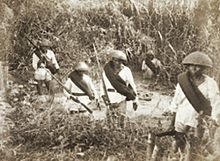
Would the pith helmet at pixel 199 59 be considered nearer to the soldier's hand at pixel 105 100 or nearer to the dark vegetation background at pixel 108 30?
the dark vegetation background at pixel 108 30

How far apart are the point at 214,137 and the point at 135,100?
0.30 meters

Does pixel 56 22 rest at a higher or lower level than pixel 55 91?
higher

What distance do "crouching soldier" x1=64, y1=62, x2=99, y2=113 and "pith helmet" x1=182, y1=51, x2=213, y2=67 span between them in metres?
0.34

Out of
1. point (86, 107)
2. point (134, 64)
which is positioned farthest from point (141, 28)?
point (86, 107)

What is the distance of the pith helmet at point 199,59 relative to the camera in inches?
131

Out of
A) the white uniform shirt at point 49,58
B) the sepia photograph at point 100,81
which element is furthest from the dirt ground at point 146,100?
the white uniform shirt at point 49,58

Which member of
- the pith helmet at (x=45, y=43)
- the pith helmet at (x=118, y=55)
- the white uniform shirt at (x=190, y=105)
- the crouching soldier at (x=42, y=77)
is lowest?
the white uniform shirt at (x=190, y=105)

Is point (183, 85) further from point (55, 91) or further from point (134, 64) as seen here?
point (55, 91)

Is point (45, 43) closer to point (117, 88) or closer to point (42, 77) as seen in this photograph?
point (42, 77)

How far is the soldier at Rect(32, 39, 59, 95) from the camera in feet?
11.0

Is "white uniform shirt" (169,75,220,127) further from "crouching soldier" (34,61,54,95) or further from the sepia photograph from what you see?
"crouching soldier" (34,61,54,95)

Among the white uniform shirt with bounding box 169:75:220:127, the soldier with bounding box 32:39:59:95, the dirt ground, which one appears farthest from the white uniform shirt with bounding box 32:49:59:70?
the white uniform shirt with bounding box 169:75:220:127

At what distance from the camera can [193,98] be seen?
333 cm

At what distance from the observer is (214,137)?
3.35 metres
